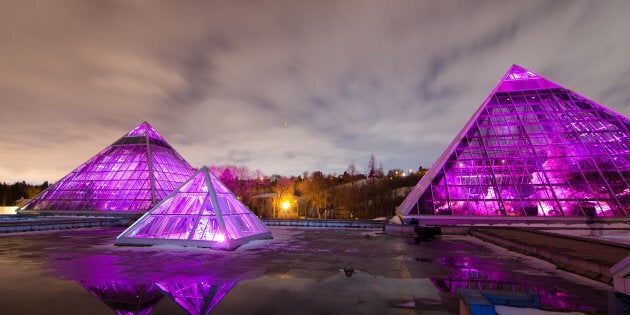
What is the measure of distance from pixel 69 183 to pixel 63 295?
5143 cm

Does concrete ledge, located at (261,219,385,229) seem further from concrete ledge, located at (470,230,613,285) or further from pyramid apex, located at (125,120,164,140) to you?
pyramid apex, located at (125,120,164,140)

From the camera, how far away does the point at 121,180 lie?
46656mm

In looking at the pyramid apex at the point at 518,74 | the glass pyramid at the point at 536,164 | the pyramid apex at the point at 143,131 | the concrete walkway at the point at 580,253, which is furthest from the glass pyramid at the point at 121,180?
the pyramid apex at the point at 518,74

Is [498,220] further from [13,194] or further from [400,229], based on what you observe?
[13,194]

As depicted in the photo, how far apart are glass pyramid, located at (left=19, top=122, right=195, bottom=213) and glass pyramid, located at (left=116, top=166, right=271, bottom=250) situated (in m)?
25.3

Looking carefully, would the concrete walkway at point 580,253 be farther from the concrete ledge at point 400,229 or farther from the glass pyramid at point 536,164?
the glass pyramid at point 536,164

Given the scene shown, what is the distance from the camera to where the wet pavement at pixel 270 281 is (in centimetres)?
745

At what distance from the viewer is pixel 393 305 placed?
7586 millimetres

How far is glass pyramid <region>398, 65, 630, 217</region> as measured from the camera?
27125 mm

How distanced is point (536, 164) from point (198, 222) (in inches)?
1260

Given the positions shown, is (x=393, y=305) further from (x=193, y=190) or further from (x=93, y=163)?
(x=93, y=163)

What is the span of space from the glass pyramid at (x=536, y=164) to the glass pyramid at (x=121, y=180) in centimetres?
3727

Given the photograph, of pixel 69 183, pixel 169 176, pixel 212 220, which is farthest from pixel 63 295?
pixel 69 183

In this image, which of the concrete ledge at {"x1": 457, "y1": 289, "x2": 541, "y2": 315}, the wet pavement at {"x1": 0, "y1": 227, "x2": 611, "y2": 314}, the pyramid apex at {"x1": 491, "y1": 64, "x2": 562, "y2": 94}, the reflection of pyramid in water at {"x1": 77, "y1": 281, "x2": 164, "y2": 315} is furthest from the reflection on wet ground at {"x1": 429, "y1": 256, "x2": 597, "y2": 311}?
the pyramid apex at {"x1": 491, "y1": 64, "x2": 562, "y2": 94}
